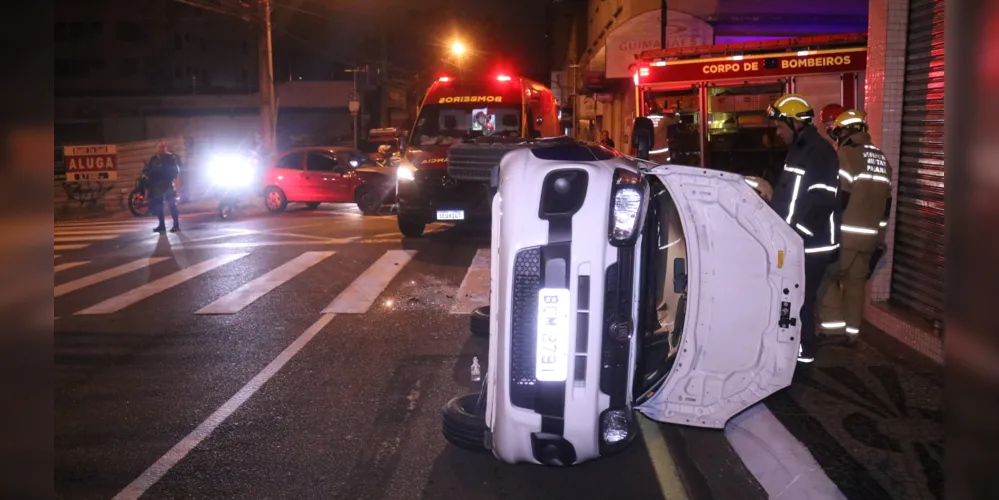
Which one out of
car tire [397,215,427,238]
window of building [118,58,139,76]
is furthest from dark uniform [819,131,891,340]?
window of building [118,58,139,76]

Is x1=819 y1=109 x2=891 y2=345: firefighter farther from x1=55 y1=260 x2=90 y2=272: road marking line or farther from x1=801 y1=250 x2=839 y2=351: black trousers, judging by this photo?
x1=55 y1=260 x2=90 y2=272: road marking line

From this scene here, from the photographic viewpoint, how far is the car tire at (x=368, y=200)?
20642 mm

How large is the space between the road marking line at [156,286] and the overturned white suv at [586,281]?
658cm

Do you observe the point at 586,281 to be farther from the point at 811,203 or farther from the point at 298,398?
the point at 811,203

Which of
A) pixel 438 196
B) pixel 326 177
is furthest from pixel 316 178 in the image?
pixel 438 196

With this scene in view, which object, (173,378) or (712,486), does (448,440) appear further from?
(173,378)

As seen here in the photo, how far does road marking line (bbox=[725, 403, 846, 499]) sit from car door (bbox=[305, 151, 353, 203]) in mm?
16411

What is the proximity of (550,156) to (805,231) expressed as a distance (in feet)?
10.9

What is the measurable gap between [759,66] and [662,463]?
1088 cm

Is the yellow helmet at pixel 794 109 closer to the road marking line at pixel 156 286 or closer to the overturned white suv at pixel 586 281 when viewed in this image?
the overturned white suv at pixel 586 281

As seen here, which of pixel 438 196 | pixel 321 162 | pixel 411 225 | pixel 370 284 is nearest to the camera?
pixel 370 284

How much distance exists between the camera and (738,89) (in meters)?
15.5

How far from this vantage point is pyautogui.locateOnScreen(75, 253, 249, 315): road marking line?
999cm
